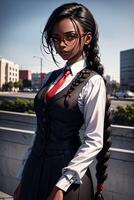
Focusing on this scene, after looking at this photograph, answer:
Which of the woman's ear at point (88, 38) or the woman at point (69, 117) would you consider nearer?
the woman at point (69, 117)

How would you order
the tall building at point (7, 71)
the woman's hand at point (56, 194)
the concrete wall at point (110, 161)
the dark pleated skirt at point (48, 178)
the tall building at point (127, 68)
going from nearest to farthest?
the woman's hand at point (56, 194)
the dark pleated skirt at point (48, 178)
the concrete wall at point (110, 161)
the tall building at point (127, 68)
the tall building at point (7, 71)

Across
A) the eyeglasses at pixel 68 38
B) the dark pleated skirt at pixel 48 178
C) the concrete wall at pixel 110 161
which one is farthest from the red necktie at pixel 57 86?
the concrete wall at pixel 110 161

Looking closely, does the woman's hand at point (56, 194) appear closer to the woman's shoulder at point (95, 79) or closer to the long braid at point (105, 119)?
the long braid at point (105, 119)

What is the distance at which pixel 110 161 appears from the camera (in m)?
3.07

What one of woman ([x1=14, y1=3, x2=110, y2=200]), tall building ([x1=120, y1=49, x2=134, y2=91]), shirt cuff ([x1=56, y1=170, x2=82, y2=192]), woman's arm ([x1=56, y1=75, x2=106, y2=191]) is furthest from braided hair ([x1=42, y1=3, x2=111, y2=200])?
tall building ([x1=120, y1=49, x2=134, y2=91])

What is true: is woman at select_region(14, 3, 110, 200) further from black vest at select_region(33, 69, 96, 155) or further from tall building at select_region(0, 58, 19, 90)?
tall building at select_region(0, 58, 19, 90)

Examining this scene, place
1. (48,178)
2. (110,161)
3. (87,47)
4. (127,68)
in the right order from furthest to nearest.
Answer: (127,68), (110,161), (87,47), (48,178)

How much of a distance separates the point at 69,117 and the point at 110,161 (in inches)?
70.0

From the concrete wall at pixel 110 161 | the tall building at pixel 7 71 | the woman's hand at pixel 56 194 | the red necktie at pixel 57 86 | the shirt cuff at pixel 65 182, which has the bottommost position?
the concrete wall at pixel 110 161

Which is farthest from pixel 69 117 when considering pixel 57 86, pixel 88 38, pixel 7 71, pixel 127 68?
pixel 7 71

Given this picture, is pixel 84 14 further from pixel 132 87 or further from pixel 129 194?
pixel 132 87

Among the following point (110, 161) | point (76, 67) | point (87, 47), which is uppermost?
point (87, 47)

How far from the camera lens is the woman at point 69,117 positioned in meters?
1.38

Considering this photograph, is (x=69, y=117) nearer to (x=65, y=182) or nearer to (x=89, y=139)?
(x=89, y=139)
